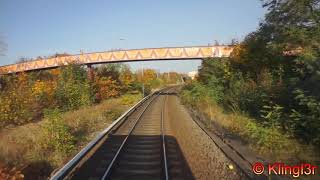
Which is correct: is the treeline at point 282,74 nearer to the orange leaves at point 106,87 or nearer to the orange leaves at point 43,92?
the orange leaves at point 43,92

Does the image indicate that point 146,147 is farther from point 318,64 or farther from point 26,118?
point 26,118

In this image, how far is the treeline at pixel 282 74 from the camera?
11.5 meters

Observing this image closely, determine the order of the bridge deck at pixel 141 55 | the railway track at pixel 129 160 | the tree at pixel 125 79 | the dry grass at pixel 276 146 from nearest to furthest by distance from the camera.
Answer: the railway track at pixel 129 160 < the dry grass at pixel 276 146 < the bridge deck at pixel 141 55 < the tree at pixel 125 79

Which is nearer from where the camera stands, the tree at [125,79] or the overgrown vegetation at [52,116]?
the overgrown vegetation at [52,116]

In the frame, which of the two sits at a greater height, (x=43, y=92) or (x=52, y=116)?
(x=43, y=92)

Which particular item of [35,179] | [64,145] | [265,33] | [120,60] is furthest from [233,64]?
[120,60]

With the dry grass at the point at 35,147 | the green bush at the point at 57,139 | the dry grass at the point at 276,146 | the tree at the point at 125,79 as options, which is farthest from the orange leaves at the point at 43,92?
the dry grass at the point at 276,146

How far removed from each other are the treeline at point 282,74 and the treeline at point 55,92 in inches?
526

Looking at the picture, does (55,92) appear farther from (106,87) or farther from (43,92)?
(106,87)

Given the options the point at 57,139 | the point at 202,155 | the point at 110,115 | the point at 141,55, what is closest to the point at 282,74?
the point at 202,155

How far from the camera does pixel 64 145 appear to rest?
14125 millimetres

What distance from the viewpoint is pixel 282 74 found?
1777 cm

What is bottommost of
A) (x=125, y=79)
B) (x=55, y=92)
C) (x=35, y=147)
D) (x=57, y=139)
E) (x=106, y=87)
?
(x=35, y=147)

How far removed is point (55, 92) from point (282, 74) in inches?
889
